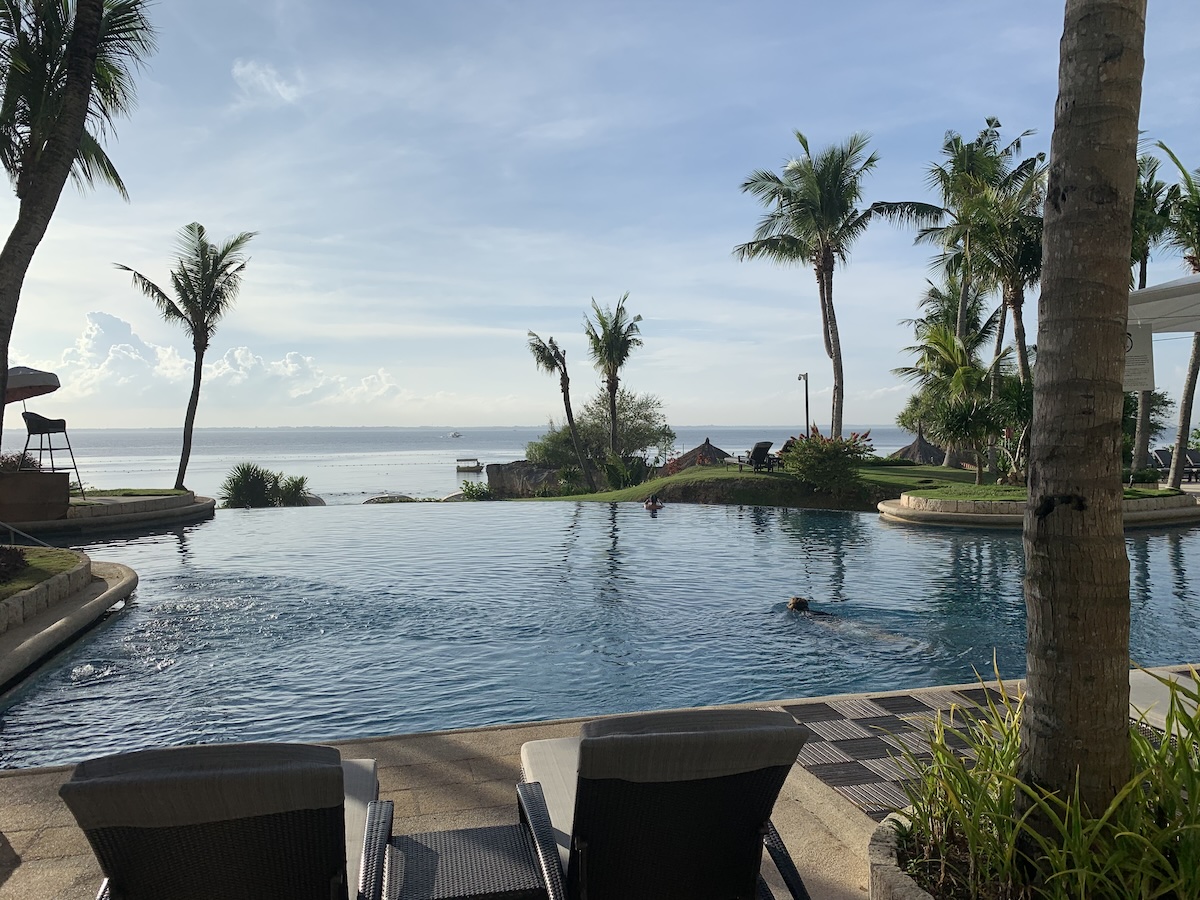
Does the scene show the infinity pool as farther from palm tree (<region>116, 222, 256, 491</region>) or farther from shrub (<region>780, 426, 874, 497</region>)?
palm tree (<region>116, 222, 256, 491</region>)

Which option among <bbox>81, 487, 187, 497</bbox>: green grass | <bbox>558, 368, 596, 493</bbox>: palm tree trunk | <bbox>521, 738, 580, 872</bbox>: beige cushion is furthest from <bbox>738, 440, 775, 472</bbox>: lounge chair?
<bbox>521, 738, 580, 872</bbox>: beige cushion

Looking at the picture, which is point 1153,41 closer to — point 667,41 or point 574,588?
point 667,41

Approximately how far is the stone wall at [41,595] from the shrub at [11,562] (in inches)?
14.1

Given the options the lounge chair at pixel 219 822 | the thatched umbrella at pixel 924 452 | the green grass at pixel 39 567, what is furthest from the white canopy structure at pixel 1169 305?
the thatched umbrella at pixel 924 452

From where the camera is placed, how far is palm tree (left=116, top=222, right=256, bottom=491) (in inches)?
971

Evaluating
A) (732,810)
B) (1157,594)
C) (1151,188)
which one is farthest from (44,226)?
(1151,188)

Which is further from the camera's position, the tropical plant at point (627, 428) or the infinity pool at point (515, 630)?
the tropical plant at point (627, 428)

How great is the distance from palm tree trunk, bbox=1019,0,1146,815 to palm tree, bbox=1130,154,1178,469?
1884 cm

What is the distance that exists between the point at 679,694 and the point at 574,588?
14.4ft

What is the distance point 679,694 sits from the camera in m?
6.76

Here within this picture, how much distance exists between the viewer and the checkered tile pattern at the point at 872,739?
3.59m

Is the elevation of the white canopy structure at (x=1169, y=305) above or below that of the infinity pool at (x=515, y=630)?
above

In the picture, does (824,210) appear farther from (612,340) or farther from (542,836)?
(542,836)

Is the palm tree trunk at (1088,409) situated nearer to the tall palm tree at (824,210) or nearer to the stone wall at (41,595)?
the stone wall at (41,595)
